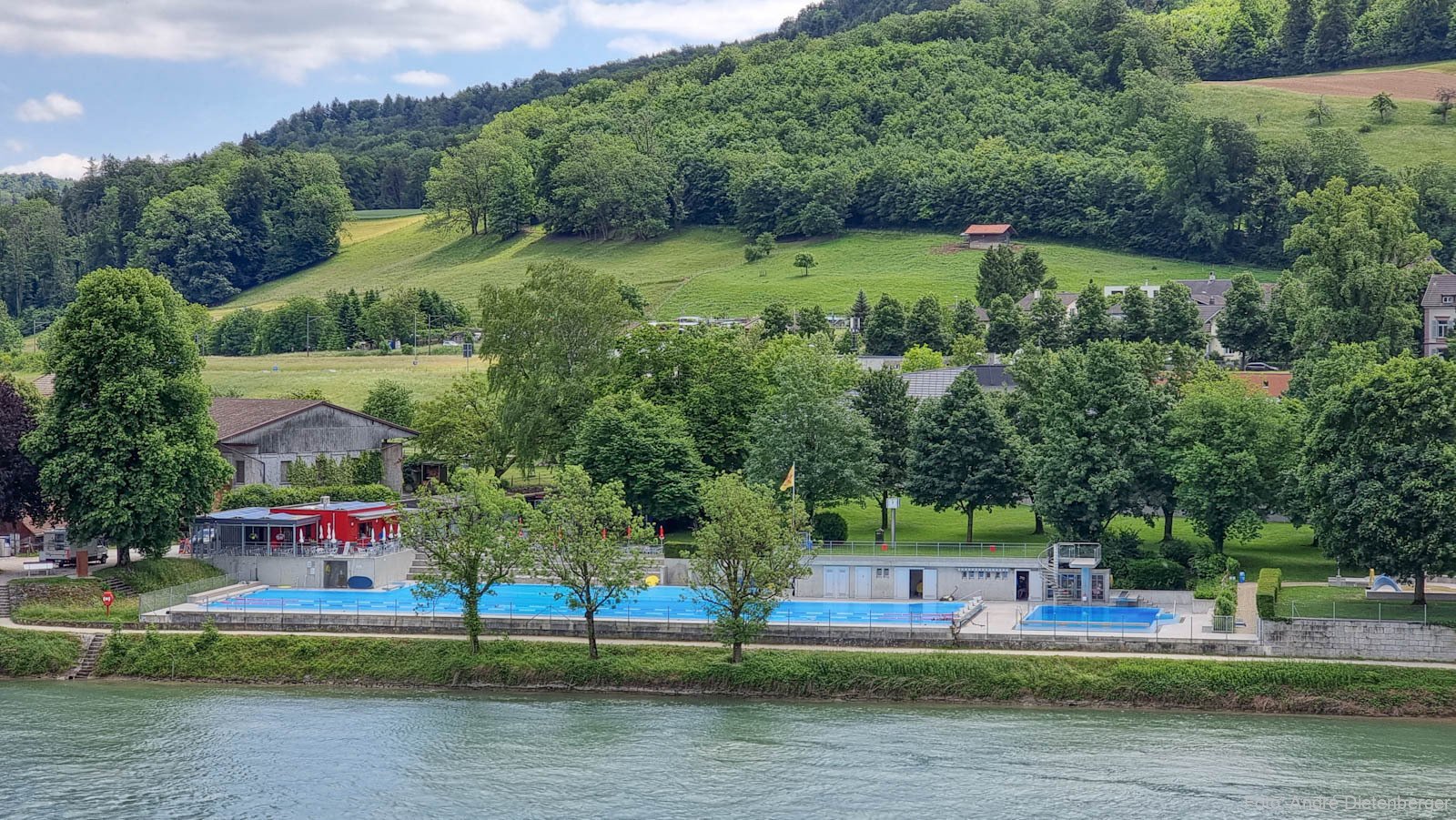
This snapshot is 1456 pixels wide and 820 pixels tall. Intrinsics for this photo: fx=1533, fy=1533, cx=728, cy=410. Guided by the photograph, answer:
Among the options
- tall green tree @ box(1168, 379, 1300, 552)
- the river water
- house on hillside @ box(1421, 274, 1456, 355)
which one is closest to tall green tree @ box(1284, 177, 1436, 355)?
house on hillside @ box(1421, 274, 1456, 355)

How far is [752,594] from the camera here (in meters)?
44.2

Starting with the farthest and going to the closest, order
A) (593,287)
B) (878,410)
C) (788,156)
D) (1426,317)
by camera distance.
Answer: (788,156), (1426,317), (593,287), (878,410)

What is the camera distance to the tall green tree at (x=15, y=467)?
171 feet

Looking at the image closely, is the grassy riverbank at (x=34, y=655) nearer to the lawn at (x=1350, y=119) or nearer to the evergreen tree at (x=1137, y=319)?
the evergreen tree at (x=1137, y=319)

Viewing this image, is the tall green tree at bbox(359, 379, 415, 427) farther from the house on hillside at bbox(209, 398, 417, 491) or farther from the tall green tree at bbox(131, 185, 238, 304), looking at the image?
the tall green tree at bbox(131, 185, 238, 304)

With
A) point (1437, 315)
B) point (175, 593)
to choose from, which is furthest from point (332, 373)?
point (1437, 315)

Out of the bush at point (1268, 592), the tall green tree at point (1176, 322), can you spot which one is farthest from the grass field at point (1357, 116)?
the bush at point (1268, 592)

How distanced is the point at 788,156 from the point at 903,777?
5050 inches

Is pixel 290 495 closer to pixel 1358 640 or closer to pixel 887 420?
pixel 887 420

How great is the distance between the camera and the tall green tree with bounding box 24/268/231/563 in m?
50.7

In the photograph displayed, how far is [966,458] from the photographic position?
Result: 5694 centimetres

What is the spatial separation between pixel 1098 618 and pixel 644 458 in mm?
19370

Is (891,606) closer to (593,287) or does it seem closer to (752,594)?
(752,594)

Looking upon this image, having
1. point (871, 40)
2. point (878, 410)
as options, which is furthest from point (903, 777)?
point (871, 40)
